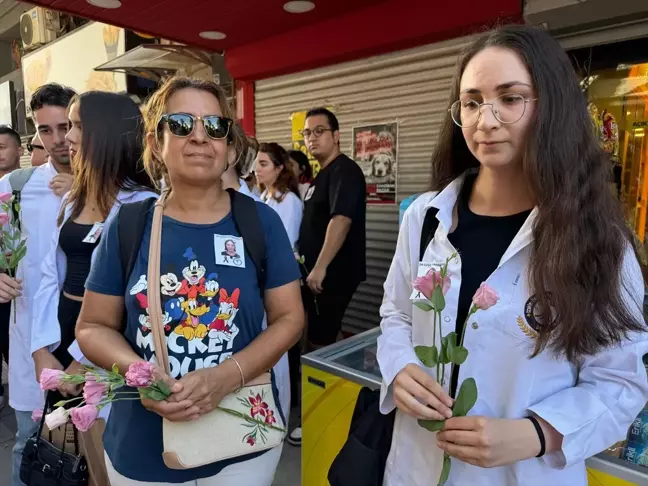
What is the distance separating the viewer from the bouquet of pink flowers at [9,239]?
199cm

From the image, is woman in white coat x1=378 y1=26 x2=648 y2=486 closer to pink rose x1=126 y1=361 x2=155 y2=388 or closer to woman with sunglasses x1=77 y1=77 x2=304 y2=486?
woman with sunglasses x1=77 y1=77 x2=304 y2=486

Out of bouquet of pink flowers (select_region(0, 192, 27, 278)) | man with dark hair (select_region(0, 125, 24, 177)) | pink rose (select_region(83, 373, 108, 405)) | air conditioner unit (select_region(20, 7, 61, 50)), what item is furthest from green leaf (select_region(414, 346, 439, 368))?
air conditioner unit (select_region(20, 7, 61, 50))

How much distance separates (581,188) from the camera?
3.55 feet

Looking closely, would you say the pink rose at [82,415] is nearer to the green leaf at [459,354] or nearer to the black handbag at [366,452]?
the black handbag at [366,452]

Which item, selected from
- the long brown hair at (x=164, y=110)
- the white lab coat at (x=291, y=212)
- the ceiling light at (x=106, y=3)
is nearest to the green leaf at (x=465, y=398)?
the long brown hair at (x=164, y=110)

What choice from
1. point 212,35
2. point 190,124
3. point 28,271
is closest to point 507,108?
point 190,124

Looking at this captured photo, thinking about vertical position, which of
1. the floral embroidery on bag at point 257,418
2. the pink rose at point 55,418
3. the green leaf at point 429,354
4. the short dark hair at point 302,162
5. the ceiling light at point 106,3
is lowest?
the floral embroidery on bag at point 257,418

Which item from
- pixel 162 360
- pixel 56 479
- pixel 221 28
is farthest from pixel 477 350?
pixel 221 28

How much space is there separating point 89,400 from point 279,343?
53cm

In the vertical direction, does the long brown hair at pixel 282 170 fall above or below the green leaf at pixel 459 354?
above

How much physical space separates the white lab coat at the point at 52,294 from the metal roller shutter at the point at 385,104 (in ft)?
9.21

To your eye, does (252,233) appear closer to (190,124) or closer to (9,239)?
(190,124)

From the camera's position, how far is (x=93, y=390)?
112cm

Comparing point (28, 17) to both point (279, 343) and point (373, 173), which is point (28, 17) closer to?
point (373, 173)
